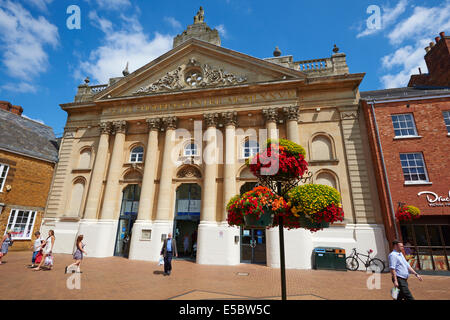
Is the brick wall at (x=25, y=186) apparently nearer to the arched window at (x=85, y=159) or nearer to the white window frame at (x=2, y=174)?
the white window frame at (x=2, y=174)

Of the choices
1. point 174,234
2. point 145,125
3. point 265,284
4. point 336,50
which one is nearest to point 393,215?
point 265,284

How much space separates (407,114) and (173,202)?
16.9 m

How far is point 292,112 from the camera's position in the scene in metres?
16.9

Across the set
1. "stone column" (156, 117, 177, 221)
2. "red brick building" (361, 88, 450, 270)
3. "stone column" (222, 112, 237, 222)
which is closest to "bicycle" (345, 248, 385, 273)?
"red brick building" (361, 88, 450, 270)

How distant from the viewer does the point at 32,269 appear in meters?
11.2

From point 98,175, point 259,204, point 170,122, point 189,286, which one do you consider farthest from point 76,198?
point 259,204

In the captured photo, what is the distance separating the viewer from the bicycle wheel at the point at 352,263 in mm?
13316

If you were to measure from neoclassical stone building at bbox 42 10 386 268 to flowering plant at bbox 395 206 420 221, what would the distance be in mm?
1525

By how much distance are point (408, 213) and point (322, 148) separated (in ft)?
20.6

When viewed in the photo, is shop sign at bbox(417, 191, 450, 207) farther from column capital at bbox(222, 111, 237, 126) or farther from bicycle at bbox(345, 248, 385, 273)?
column capital at bbox(222, 111, 237, 126)

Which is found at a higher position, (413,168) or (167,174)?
(167,174)

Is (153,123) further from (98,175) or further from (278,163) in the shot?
(278,163)

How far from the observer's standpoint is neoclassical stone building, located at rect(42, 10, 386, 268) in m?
15.2

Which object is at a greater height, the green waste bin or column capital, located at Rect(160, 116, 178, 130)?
column capital, located at Rect(160, 116, 178, 130)
